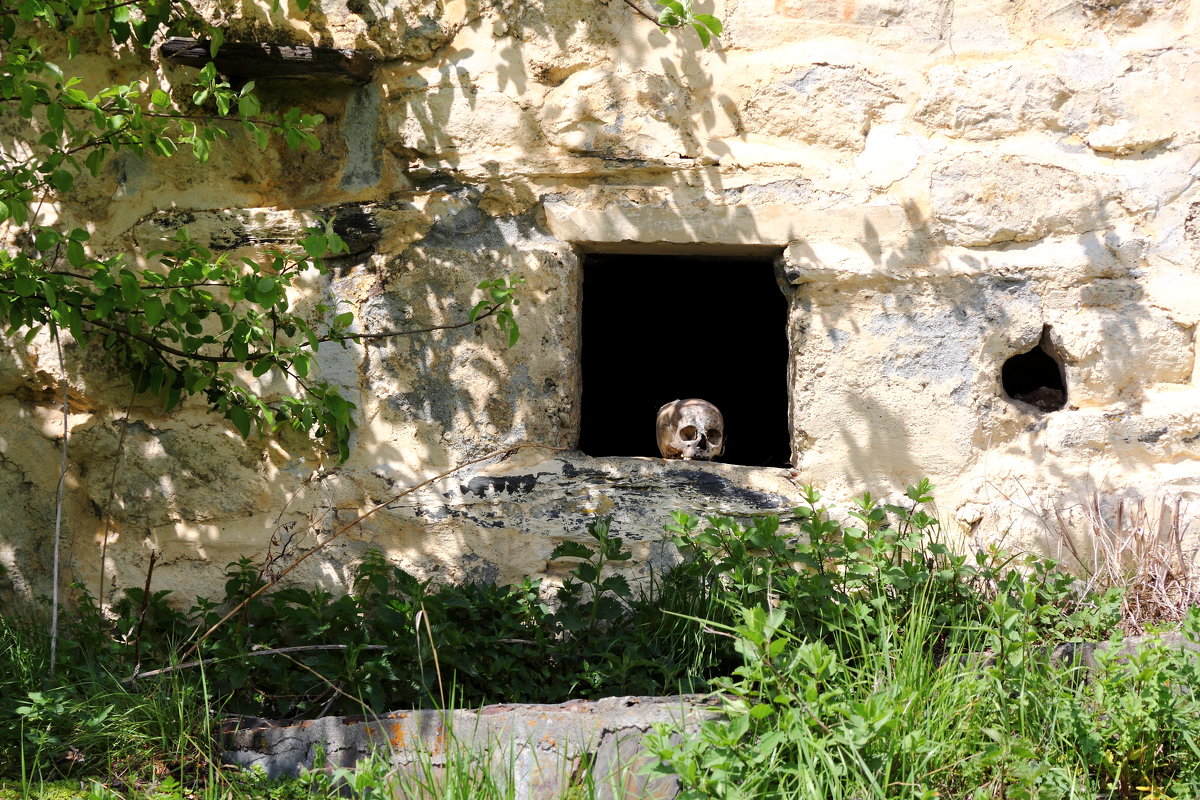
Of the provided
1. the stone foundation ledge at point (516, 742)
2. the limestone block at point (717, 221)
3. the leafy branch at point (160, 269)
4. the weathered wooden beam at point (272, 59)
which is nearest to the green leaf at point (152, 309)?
the leafy branch at point (160, 269)

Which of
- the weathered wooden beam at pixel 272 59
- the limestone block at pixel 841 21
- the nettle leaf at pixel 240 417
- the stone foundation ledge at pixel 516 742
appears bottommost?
the stone foundation ledge at pixel 516 742

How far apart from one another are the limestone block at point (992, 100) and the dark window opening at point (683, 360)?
1.92 m

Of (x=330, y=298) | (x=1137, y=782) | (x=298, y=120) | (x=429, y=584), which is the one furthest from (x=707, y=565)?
(x=298, y=120)

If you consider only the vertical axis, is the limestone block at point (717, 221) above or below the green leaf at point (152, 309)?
above

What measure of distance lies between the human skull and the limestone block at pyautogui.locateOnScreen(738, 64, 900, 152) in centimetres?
113

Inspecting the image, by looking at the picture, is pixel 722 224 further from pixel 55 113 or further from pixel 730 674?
pixel 55 113

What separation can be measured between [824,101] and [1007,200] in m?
0.61

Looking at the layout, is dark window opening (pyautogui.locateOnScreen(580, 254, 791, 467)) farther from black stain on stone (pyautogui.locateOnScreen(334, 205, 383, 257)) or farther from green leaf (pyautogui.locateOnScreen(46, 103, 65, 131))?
green leaf (pyautogui.locateOnScreen(46, 103, 65, 131))

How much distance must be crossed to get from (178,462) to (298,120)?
1.12 m

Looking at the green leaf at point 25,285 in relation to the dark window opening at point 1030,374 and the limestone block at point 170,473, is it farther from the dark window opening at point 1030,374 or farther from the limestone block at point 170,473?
the dark window opening at point 1030,374

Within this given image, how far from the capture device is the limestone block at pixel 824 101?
10.5ft

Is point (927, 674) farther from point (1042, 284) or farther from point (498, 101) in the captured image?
point (498, 101)

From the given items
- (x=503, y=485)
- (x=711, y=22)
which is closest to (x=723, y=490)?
(x=503, y=485)

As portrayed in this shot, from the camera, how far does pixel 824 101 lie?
3.21 meters
